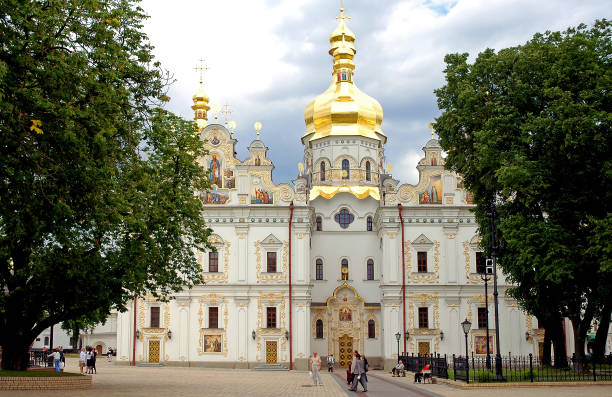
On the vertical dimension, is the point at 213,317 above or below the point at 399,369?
above

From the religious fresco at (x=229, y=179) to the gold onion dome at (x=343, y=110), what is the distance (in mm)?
9749

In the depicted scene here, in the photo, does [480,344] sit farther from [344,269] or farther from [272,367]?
[272,367]

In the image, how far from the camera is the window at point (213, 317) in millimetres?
46188

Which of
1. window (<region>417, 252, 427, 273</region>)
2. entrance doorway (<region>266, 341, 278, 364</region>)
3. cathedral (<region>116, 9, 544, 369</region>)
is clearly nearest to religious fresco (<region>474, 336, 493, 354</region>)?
cathedral (<region>116, 9, 544, 369</region>)

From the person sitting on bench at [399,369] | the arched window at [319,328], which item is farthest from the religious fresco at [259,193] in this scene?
the person sitting on bench at [399,369]

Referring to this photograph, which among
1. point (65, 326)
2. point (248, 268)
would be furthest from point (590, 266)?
point (248, 268)

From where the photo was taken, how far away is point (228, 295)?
4616cm

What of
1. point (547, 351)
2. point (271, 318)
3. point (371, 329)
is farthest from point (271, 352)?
point (547, 351)

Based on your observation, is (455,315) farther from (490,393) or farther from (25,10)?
(25,10)

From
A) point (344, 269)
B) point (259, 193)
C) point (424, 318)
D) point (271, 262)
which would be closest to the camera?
point (424, 318)

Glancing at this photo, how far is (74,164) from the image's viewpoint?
1612cm

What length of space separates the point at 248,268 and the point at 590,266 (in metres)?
25.5

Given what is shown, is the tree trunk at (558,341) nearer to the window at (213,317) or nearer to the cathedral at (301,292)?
the cathedral at (301,292)

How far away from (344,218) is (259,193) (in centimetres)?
726
